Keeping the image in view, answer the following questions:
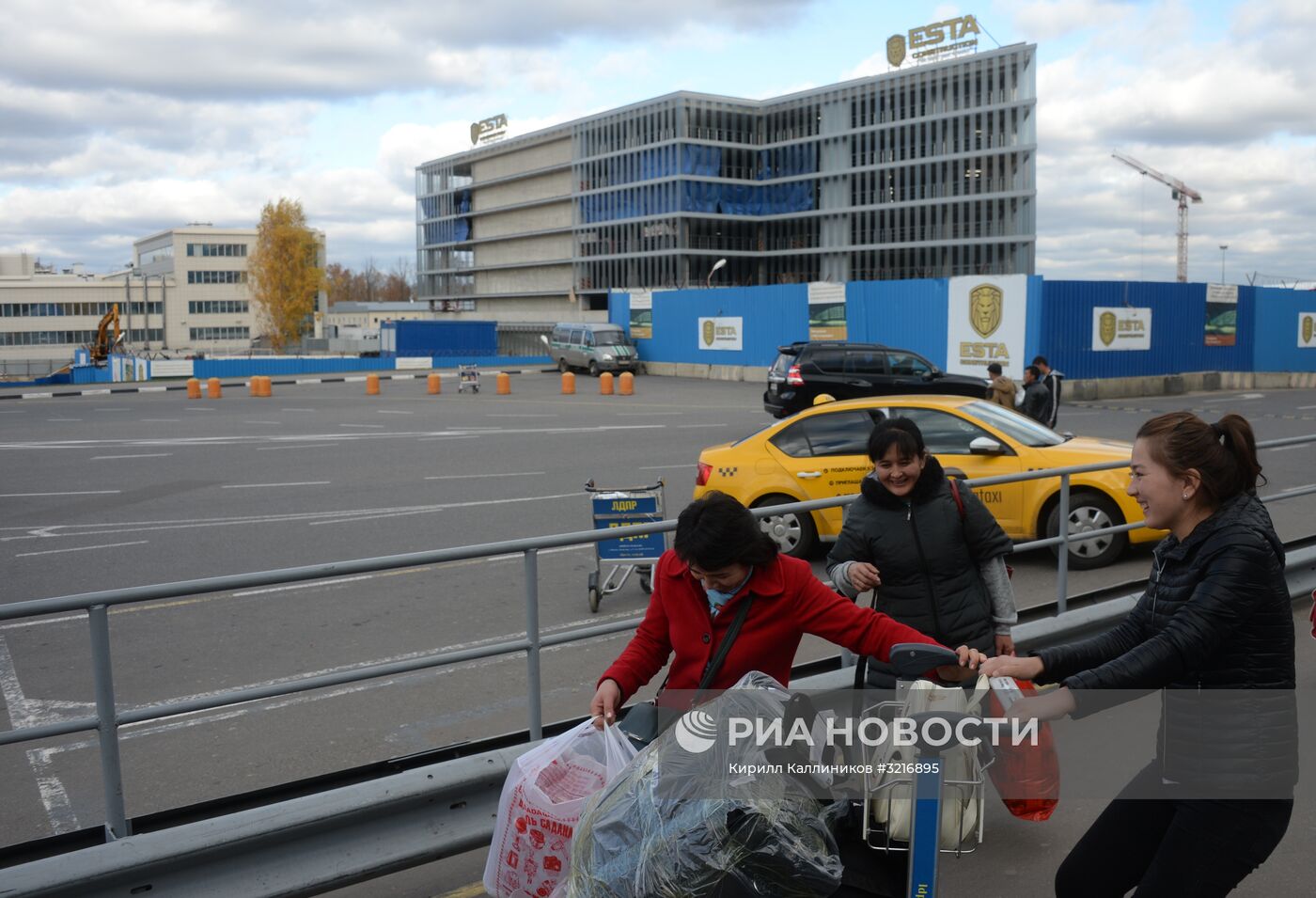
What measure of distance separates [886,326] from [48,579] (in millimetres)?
30739

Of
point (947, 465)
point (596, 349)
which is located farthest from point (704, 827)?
point (596, 349)

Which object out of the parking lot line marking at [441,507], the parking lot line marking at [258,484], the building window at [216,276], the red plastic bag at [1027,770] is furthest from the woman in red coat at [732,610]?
the building window at [216,276]

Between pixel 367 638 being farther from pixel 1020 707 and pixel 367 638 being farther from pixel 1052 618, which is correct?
pixel 1020 707

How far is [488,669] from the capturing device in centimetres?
745

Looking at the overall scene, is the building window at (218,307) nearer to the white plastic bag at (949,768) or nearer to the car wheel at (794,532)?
the car wheel at (794,532)

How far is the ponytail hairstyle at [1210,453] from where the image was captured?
9.25 ft

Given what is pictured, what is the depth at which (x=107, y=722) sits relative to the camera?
158 inches

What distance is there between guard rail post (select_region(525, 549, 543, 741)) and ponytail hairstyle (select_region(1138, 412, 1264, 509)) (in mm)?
2758

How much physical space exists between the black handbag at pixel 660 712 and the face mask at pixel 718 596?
44 mm

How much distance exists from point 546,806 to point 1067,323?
3152 centimetres

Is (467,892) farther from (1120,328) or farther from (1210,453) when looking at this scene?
(1120,328)

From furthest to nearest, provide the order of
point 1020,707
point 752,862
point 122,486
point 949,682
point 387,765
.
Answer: point 122,486 < point 387,765 < point 949,682 < point 1020,707 < point 752,862

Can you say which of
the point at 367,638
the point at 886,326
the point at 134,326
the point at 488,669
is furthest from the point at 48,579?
the point at 134,326

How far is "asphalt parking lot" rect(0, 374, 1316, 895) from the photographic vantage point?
20.2 feet
